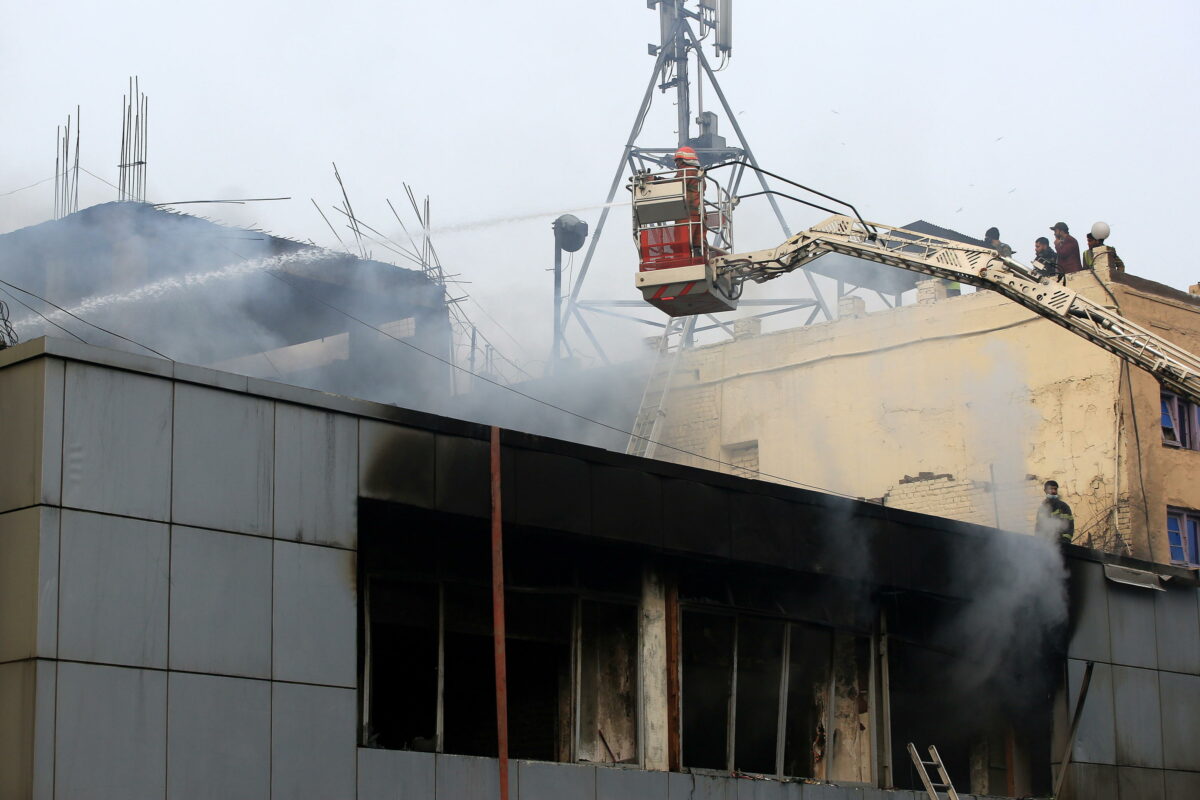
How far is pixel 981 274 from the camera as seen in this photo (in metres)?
19.1

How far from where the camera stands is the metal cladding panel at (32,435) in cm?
1230

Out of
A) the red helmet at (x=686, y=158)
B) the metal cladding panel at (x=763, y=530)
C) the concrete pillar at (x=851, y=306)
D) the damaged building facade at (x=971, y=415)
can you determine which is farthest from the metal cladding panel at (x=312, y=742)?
the concrete pillar at (x=851, y=306)

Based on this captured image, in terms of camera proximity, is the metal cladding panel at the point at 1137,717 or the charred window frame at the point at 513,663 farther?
the metal cladding panel at the point at 1137,717

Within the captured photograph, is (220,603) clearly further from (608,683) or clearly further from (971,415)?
(971,415)

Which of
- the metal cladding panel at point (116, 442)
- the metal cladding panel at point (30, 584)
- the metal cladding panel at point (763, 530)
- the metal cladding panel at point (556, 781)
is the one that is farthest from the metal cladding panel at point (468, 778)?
the metal cladding panel at point (763, 530)

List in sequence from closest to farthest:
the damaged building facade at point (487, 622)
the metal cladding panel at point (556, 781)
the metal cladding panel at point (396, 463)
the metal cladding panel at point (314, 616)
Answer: the damaged building facade at point (487, 622), the metal cladding panel at point (314, 616), the metal cladding panel at point (396, 463), the metal cladding panel at point (556, 781)

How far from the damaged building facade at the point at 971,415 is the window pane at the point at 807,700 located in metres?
9.46

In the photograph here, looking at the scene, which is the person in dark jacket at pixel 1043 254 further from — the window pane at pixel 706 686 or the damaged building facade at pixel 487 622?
the window pane at pixel 706 686

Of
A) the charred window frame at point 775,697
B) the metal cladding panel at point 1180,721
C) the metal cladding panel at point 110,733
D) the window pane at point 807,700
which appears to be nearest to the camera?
the metal cladding panel at point 110,733

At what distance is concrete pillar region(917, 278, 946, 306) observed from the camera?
103 ft

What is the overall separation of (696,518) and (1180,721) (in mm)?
9775

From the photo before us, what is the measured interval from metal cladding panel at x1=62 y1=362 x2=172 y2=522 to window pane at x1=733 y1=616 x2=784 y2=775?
8.59 metres

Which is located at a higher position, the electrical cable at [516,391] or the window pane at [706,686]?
the electrical cable at [516,391]

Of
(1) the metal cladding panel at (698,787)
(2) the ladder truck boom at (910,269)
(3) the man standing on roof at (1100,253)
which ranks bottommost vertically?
(1) the metal cladding panel at (698,787)
